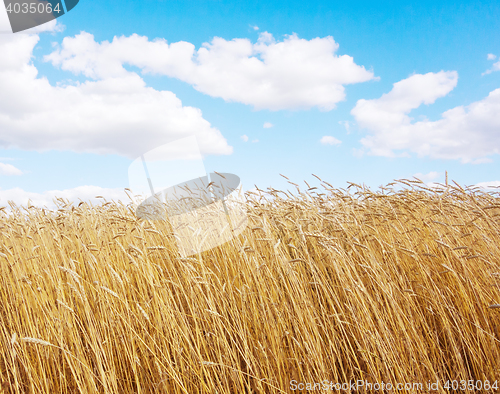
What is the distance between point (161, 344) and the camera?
73.4 inches

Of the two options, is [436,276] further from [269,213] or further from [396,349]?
[269,213]

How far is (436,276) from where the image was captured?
2336 millimetres

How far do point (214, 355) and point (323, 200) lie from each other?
2300 mm

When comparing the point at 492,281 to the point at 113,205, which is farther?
the point at 113,205

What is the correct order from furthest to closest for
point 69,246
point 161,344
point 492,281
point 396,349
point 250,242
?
point 69,246 < point 250,242 < point 492,281 < point 161,344 < point 396,349

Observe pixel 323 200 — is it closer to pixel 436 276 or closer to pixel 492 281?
pixel 436 276

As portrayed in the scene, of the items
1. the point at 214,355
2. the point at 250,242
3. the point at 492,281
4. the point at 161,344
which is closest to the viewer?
the point at 214,355

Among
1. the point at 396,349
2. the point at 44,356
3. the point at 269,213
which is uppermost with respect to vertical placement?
the point at 269,213

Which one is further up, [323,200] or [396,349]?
[323,200]

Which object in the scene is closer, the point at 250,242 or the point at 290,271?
the point at 290,271

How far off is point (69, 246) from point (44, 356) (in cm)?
169

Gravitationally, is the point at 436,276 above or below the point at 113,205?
below

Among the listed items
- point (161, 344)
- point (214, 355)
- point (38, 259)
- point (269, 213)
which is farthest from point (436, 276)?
point (38, 259)

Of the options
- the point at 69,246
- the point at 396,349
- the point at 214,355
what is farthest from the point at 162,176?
the point at 396,349
